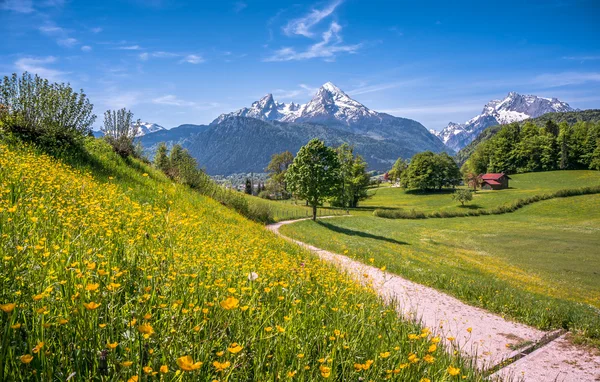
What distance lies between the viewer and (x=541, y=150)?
3910 inches

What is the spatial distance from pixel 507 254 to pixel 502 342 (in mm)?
28487

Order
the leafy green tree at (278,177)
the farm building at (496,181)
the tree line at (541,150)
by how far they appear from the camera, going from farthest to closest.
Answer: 1. the leafy green tree at (278,177)
2. the farm building at (496,181)
3. the tree line at (541,150)

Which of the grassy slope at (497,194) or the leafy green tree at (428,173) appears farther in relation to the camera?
the leafy green tree at (428,173)

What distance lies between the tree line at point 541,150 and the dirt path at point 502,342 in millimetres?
106503

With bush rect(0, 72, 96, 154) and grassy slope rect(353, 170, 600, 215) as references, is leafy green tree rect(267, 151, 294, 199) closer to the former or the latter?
grassy slope rect(353, 170, 600, 215)

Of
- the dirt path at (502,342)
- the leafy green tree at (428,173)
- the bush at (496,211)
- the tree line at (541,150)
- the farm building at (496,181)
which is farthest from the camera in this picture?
the leafy green tree at (428,173)

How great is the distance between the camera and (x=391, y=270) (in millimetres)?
16094

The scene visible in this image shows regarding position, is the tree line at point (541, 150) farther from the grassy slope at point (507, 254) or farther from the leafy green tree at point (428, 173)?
the grassy slope at point (507, 254)

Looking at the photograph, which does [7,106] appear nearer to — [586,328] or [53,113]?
[53,113]

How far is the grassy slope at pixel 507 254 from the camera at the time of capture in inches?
488

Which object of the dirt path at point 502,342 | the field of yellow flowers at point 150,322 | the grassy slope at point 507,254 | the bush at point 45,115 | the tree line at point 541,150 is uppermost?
the tree line at point 541,150

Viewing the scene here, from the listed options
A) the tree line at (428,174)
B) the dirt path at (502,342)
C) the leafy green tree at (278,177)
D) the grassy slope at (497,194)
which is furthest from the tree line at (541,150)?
the dirt path at (502,342)

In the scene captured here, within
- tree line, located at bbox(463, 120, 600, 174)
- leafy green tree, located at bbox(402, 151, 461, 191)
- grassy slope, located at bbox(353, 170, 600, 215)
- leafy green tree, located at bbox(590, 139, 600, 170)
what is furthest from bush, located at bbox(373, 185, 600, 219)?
leafy green tree, located at bbox(402, 151, 461, 191)

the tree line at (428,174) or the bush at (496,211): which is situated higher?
the tree line at (428,174)
